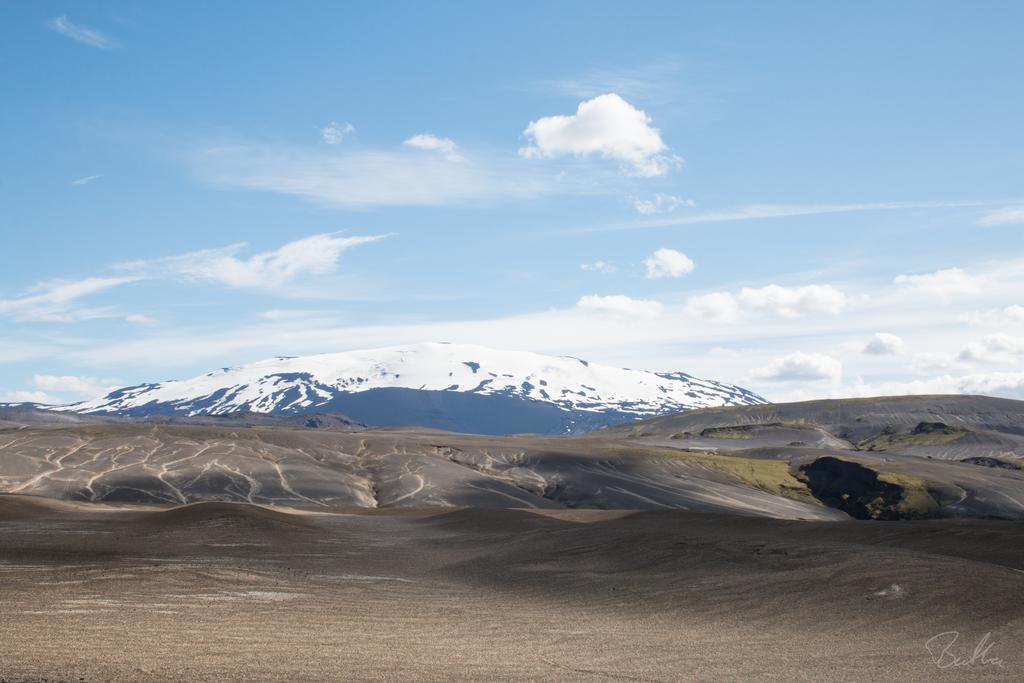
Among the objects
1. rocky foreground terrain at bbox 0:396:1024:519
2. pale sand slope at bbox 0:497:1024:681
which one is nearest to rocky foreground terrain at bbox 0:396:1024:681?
pale sand slope at bbox 0:497:1024:681

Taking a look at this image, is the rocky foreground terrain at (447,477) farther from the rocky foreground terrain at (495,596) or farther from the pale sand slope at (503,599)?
the pale sand slope at (503,599)

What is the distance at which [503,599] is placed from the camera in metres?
34.3

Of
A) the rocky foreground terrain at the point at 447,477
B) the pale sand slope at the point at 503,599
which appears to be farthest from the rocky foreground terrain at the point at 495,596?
the rocky foreground terrain at the point at 447,477

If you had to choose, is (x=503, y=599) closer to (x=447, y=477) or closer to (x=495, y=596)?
(x=495, y=596)

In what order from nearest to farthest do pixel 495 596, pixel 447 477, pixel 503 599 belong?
pixel 503 599 → pixel 495 596 → pixel 447 477

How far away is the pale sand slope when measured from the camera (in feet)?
73.7

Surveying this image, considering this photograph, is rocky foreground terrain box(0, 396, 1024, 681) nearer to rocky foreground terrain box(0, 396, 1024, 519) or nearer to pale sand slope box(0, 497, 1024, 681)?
pale sand slope box(0, 497, 1024, 681)

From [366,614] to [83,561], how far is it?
13582mm

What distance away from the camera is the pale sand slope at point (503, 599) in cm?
2245

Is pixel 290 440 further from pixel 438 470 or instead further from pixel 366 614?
pixel 366 614

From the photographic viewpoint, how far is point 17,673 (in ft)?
60.5

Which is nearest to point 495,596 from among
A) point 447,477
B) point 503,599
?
point 503,599

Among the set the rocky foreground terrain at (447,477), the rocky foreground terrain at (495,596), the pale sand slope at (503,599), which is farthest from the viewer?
the rocky foreground terrain at (447,477)

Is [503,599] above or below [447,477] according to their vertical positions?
below
